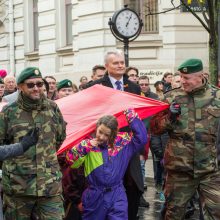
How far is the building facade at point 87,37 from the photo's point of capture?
21547 millimetres

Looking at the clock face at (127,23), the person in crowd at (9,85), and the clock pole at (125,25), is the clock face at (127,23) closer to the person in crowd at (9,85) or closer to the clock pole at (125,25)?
the clock pole at (125,25)

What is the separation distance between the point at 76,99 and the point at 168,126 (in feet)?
4.44

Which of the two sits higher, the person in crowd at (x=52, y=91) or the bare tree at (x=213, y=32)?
the bare tree at (x=213, y=32)

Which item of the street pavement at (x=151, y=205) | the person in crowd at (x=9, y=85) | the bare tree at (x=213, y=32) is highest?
the bare tree at (x=213, y=32)

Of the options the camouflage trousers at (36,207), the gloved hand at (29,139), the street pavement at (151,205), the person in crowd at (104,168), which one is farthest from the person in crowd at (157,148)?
the gloved hand at (29,139)

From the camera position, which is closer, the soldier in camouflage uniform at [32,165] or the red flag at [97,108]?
the soldier in camouflage uniform at [32,165]

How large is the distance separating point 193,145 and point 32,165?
1788 mm

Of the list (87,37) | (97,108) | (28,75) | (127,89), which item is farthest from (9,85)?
(87,37)

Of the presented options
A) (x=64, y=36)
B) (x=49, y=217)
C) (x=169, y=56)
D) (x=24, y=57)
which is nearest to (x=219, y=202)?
(x=49, y=217)

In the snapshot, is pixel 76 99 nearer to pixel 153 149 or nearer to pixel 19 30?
pixel 153 149

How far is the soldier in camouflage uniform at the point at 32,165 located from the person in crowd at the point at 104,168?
0.66 meters

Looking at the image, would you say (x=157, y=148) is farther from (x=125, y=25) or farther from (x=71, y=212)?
(x=125, y=25)

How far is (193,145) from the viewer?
7.82 metres

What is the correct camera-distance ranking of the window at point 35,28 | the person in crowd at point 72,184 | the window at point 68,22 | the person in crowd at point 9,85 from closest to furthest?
the person in crowd at point 72,184 < the person in crowd at point 9,85 < the window at point 68,22 < the window at point 35,28
